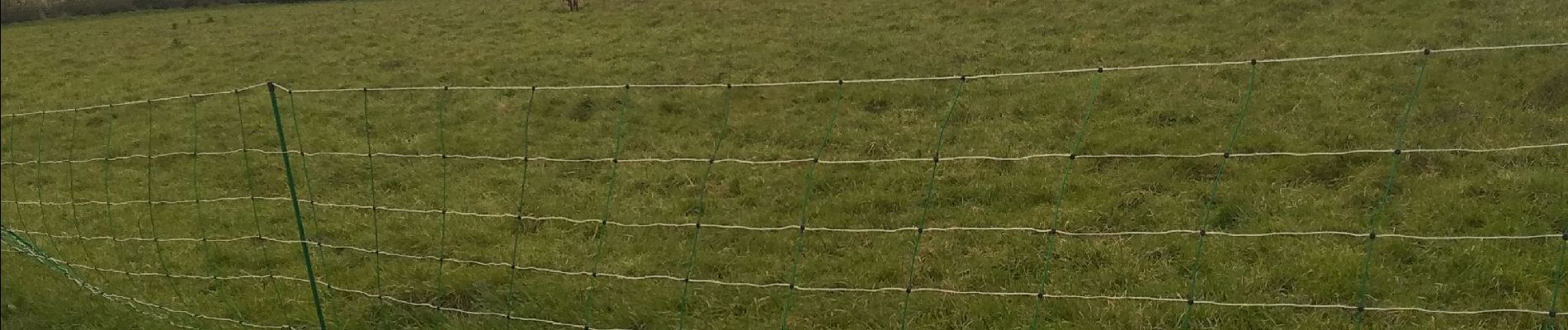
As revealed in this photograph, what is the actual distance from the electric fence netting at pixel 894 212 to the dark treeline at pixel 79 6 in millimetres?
14707

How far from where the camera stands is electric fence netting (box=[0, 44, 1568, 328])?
413cm

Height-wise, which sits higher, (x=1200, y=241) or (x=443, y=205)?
(x=1200, y=241)

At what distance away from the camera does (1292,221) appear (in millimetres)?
4848

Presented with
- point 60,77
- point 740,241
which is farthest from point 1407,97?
point 60,77

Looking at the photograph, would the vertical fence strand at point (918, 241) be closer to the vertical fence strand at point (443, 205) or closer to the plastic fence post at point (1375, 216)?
the plastic fence post at point (1375, 216)

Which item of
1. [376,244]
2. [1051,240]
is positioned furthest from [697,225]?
[376,244]

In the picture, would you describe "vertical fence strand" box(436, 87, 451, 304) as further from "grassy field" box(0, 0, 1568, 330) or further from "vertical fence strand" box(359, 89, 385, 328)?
"vertical fence strand" box(359, 89, 385, 328)

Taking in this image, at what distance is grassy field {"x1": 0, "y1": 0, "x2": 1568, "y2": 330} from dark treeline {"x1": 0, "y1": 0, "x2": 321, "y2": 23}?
Answer: 11392mm

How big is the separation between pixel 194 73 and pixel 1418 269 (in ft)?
45.0

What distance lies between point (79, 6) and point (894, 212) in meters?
22.7

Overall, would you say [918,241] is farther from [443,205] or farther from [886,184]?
[443,205]

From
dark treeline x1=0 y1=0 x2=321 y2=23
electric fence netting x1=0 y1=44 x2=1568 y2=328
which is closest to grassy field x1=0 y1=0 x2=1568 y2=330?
electric fence netting x1=0 y1=44 x2=1568 y2=328

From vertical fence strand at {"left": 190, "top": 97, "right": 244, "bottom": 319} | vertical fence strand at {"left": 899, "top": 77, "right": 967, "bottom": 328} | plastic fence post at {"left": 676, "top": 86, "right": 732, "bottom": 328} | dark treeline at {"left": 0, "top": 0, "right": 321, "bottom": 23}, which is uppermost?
vertical fence strand at {"left": 899, "top": 77, "right": 967, "bottom": 328}

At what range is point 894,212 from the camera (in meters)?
5.52
